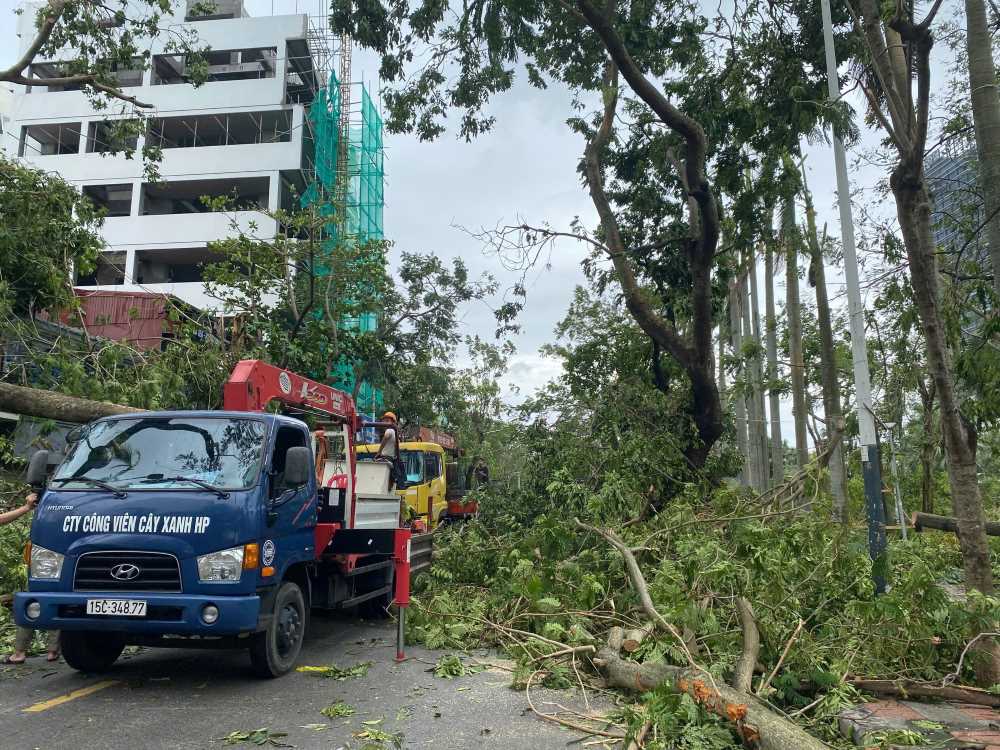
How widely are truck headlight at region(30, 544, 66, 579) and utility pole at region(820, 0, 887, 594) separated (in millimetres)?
6842

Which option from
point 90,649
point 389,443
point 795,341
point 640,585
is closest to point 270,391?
point 90,649

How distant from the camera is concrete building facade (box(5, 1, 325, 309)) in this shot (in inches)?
1496

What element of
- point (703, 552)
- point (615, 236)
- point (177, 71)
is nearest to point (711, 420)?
point (615, 236)

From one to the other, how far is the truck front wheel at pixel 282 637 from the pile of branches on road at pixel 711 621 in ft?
5.51

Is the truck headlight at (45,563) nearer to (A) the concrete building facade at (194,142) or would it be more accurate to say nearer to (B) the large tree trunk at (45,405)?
(B) the large tree trunk at (45,405)

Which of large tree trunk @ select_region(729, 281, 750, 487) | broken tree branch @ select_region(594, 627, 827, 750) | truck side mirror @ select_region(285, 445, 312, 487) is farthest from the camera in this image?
large tree trunk @ select_region(729, 281, 750, 487)

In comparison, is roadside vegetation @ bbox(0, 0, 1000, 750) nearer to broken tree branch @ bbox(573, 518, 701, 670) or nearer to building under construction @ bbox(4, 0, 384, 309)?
broken tree branch @ bbox(573, 518, 701, 670)

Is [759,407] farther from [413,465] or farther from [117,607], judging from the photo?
[117,607]

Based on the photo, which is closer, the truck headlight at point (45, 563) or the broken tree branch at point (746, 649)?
the broken tree branch at point (746, 649)

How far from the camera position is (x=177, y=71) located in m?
40.8

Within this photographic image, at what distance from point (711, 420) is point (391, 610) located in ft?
20.8

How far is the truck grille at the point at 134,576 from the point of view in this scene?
19.3 feet

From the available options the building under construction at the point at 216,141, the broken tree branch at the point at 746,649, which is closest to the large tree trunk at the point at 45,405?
the broken tree branch at the point at 746,649

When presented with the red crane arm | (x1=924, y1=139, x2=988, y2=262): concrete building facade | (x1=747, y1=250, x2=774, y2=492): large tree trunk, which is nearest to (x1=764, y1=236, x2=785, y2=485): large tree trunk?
(x1=747, y1=250, x2=774, y2=492): large tree trunk
